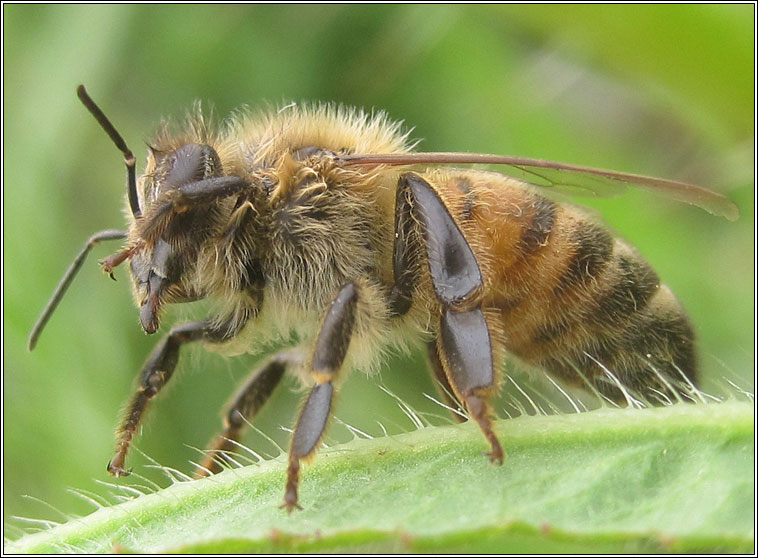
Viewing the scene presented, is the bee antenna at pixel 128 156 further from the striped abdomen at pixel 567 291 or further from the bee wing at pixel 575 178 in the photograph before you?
the striped abdomen at pixel 567 291

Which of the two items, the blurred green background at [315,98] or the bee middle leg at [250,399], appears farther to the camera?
the blurred green background at [315,98]

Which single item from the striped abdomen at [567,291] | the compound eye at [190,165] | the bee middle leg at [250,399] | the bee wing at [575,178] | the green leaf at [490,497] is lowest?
the bee middle leg at [250,399]

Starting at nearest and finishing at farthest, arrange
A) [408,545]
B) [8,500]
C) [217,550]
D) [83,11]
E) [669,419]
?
[408,545] < [217,550] < [669,419] < [8,500] < [83,11]

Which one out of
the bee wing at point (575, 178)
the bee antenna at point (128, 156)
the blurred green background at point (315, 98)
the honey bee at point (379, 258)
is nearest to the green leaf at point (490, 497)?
the honey bee at point (379, 258)

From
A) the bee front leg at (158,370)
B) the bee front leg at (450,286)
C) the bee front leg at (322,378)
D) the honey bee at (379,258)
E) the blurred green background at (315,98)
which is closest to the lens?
the bee front leg at (322,378)

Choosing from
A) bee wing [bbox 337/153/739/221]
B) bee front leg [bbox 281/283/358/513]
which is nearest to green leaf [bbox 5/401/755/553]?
bee front leg [bbox 281/283/358/513]

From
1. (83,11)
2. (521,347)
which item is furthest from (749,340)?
(83,11)

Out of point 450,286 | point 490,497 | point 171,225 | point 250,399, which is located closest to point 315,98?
point 250,399

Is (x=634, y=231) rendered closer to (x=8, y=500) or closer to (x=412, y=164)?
(x=412, y=164)
